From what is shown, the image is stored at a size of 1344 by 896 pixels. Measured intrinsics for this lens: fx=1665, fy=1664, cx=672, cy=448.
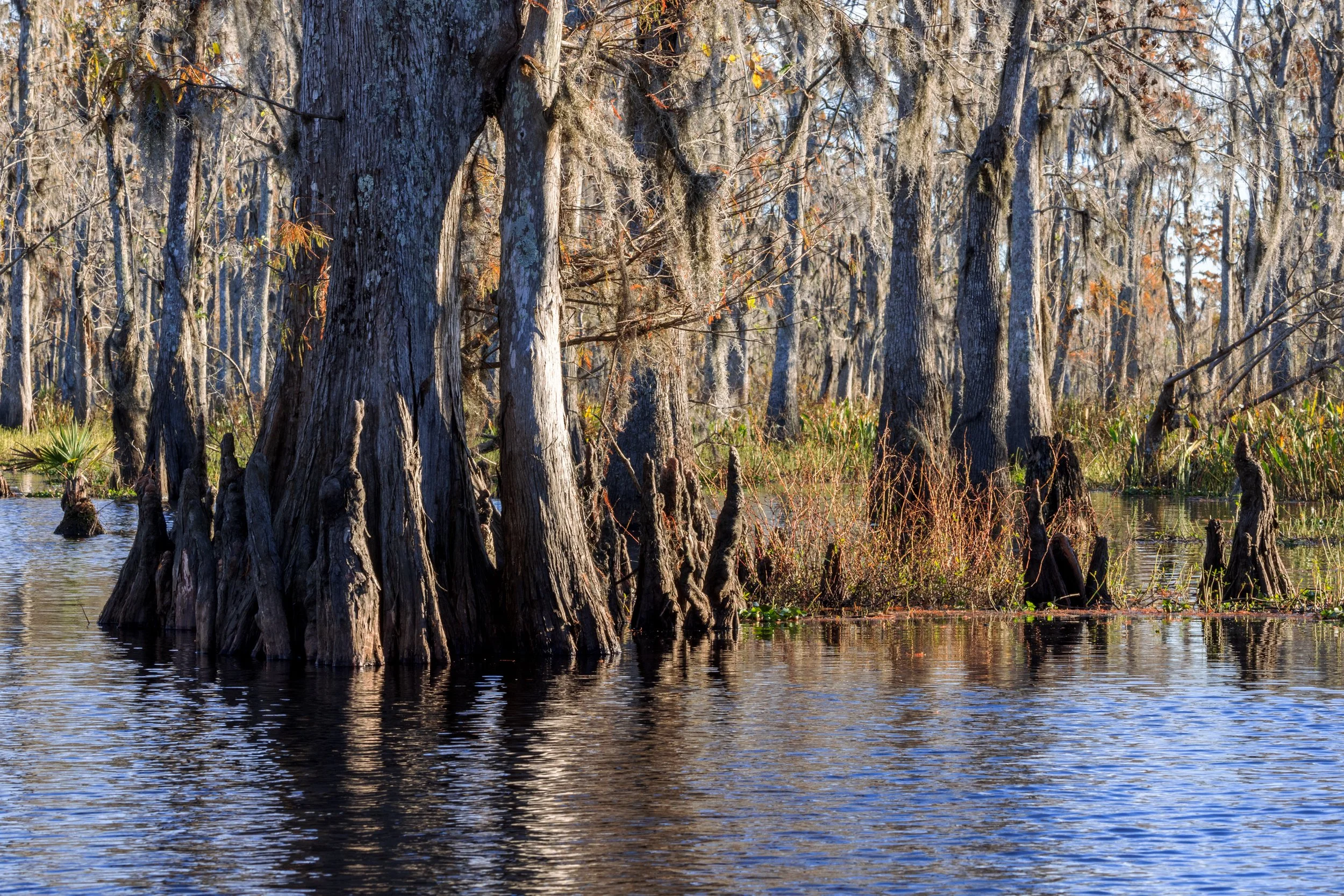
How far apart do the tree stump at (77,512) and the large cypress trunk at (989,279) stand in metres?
10.2

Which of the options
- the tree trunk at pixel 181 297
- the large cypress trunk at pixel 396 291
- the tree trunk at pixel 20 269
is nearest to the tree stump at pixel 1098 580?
the large cypress trunk at pixel 396 291

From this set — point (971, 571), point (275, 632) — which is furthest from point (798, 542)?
point (275, 632)

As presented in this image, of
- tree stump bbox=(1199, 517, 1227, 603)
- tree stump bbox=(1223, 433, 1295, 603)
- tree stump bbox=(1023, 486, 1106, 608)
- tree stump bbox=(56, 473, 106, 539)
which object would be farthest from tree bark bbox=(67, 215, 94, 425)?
tree stump bbox=(1223, 433, 1295, 603)

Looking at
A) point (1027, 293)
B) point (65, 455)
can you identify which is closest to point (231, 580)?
point (1027, 293)

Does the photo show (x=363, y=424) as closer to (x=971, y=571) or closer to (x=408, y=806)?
(x=408, y=806)

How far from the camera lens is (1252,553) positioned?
13328 mm

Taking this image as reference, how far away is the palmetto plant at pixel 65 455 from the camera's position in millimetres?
27094

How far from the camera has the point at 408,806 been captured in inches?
270

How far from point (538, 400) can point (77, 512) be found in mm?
10222

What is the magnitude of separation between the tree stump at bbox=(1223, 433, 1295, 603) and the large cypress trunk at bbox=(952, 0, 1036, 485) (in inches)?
227

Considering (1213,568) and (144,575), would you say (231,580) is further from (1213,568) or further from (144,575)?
(1213,568)

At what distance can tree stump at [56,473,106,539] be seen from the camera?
61.9ft

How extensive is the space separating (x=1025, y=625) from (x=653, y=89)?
5037 mm

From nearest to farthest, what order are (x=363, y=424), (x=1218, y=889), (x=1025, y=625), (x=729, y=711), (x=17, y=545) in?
(x=1218, y=889) < (x=729, y=711) < (x=363, y=424) < (x=1025, y=625) < (x=17, y=545)
